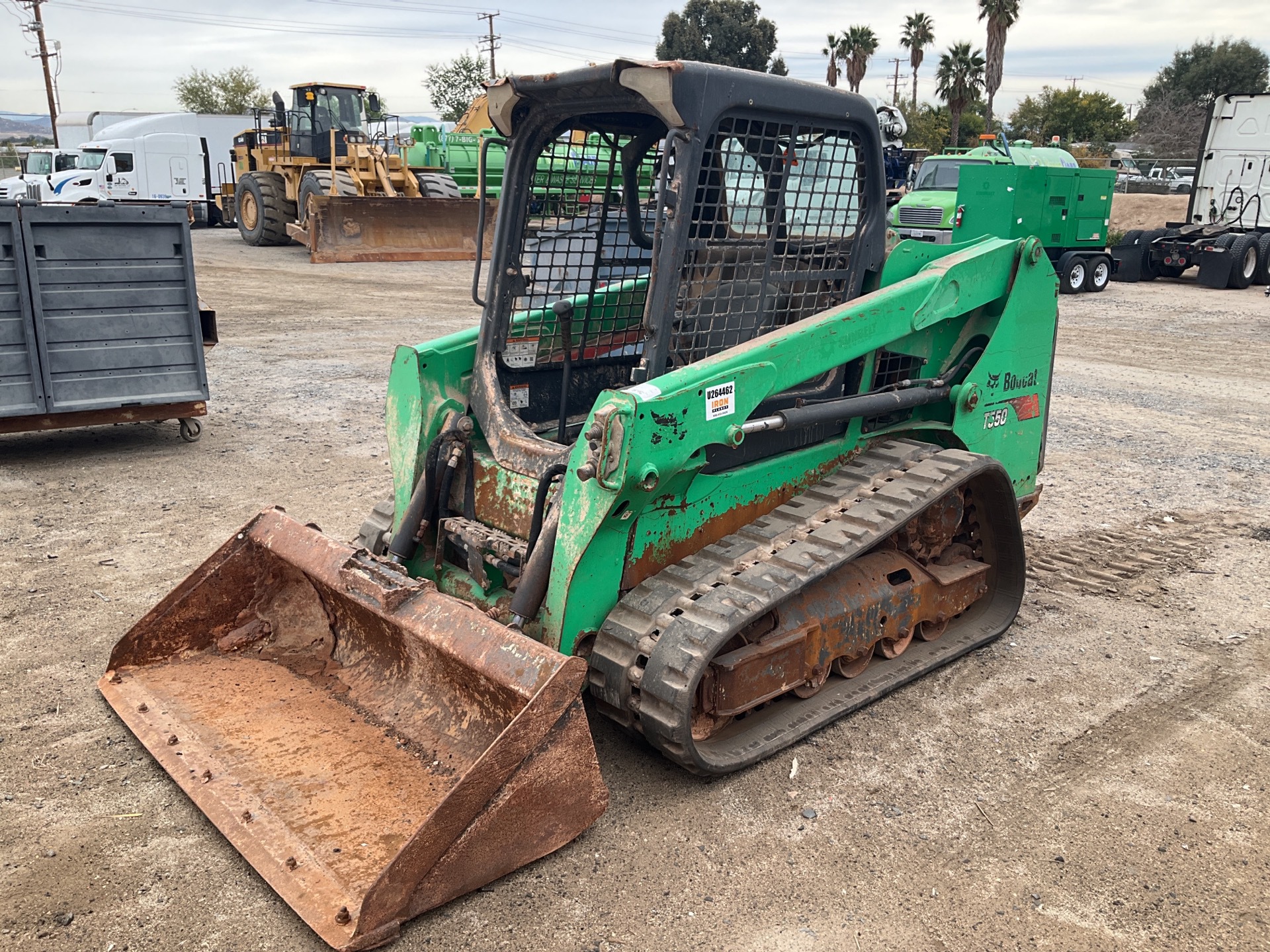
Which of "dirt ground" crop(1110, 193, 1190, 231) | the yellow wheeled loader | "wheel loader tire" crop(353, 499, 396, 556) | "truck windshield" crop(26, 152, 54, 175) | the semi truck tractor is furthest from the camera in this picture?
"dirt ground" crop(1110, 193, 1190, 231)

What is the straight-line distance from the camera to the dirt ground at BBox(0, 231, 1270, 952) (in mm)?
2730

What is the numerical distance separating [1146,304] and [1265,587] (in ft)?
43.4

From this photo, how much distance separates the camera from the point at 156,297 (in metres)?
7.21

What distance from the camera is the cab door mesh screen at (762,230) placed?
3.55 m

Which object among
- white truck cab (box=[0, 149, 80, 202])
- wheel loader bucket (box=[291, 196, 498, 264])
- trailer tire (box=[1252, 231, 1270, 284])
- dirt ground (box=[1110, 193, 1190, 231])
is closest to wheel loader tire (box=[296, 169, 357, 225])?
wheel loader bucket (box=[291, 196, 498, 264])

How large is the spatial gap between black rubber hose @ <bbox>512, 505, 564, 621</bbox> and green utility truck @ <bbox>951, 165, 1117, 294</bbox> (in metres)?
14.9

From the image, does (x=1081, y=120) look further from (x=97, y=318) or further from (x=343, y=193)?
(x=97, y=318)

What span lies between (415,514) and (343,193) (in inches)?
733

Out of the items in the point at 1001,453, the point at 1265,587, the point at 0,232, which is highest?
the point at 0,232

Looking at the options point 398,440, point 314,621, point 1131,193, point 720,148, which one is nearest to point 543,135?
point 720,148

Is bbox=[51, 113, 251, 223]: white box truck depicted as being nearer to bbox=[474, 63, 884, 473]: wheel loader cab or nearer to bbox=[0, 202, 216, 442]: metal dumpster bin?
bbox=[0, 202, 216, 442]: metal dumpster bin

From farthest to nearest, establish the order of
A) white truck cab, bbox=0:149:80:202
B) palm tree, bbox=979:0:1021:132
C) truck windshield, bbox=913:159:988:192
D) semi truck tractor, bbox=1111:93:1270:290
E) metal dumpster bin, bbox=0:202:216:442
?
palm tree, bbox=979:0:1021:132 → white truck cab, bbox=0:149:80:202 → semi truck tractor, bbox=1111:93:1270:290 → truck windshield, bbox=913:159:988:192 → metal dumpster bin, bbox=0:202:216:442

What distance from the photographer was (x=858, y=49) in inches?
2190

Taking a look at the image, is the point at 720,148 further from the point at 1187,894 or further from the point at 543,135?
the point at 1187,894
